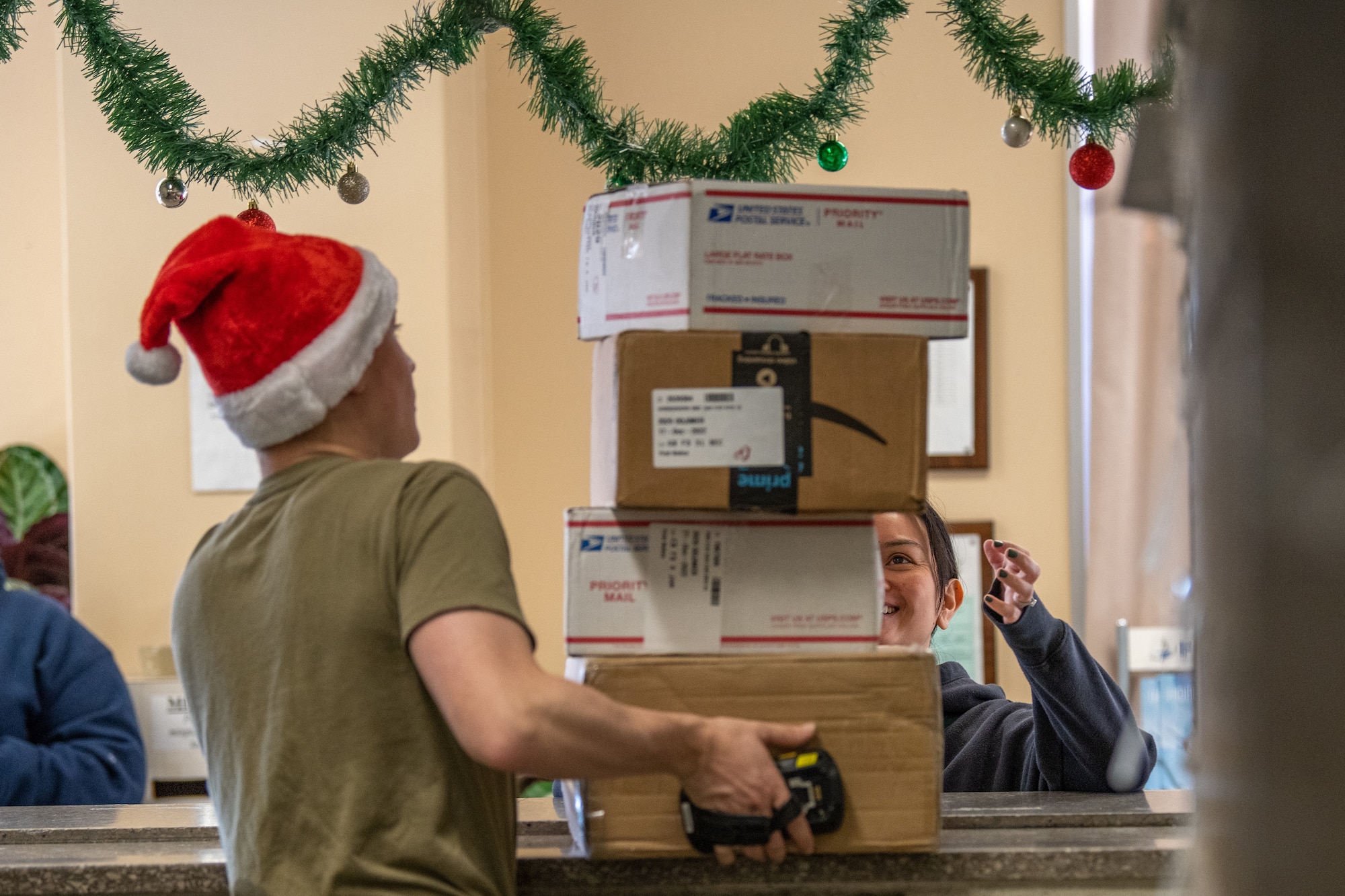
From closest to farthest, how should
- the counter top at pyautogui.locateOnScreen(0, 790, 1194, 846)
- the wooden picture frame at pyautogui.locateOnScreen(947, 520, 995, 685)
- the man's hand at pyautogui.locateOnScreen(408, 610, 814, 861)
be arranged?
the man's hand at pyautogui.locateOnScreen(408, 610, 814, 861) < the counter top at pyautogui.locateOnScreen(0, 790, 1194, 846) < the wooden picture frame at pyautogui.locateOnScreen(947, 520, 995, 685)

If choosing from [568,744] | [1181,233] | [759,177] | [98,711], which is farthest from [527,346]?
[1181,233]

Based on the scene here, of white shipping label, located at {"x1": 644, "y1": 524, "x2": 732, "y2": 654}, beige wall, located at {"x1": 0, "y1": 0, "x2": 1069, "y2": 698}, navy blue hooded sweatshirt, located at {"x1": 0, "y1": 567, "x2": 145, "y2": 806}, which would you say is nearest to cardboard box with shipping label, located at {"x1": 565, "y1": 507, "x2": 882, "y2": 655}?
white shipping label, located at {"x1": 644, "y1": 524, "x2": 732, "y2": 654}

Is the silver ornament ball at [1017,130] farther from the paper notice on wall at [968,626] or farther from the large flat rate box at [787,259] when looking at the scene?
the paper notice on wall at [968,626]

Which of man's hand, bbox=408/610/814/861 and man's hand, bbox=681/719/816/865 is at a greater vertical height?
man's hand, bbox=408/610/814/861

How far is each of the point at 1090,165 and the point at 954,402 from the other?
160 cm

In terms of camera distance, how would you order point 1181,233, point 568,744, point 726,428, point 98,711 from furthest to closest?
point 98,711 < point 726,428 < point 568,744 < point 1181,233

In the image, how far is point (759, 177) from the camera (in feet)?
4.55

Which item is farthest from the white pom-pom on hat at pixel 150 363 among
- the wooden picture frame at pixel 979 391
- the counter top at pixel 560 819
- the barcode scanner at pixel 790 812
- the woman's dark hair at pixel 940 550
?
the wooden picture frame at pixel 979 391

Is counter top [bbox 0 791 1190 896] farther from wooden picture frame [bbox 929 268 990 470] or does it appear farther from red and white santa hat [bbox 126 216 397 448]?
wooden picture frame [bbox 929 268 990 470]

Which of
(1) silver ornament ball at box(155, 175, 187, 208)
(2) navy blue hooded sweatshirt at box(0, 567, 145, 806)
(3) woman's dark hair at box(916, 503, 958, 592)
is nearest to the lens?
(1) silver ornament ball at box(155, 175, 187, 208)

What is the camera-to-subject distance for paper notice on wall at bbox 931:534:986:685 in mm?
2861

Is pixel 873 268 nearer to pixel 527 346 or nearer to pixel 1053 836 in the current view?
pixel 1053 836

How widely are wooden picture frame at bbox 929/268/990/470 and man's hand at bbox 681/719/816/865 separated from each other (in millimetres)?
1872

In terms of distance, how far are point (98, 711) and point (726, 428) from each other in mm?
1705
